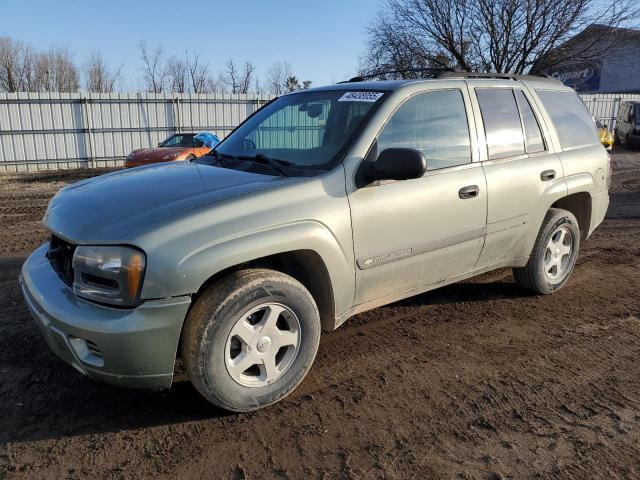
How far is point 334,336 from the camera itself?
396cm

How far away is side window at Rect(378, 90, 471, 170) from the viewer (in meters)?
3.47

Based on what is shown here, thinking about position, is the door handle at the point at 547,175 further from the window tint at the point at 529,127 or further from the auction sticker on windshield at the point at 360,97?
the auction sticker on windshield at the point at 360,97

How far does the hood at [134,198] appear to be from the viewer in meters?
2.67

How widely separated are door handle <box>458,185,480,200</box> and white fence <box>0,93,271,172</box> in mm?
19189

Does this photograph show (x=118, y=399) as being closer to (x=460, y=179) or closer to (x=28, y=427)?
(x=28, y=427)

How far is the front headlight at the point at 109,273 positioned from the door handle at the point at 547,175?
328 cm

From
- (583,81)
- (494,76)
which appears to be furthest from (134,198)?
(583,81)

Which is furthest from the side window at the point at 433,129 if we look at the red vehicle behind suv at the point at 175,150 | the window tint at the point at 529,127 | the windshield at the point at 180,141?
the windshield at the point at 180,141

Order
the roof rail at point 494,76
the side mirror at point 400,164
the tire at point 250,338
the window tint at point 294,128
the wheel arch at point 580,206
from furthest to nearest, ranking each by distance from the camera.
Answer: the wheel arch at point 580,206
the roof rail at point 494,76
the window tint at point 294,128
the side mirror at point 400,164
the tire at point 250,338

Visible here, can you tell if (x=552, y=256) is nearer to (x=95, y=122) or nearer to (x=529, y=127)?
(x=529, y=127)

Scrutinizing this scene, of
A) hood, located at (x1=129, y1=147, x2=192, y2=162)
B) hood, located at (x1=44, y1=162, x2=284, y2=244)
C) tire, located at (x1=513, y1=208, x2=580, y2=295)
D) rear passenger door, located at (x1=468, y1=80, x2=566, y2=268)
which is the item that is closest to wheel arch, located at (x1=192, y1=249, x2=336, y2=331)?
hood, located at (x1=44, y1=162, x2=284, y2=244)

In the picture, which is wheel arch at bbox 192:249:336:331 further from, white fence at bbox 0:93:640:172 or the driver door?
white fence at bbox 0:93:640:172

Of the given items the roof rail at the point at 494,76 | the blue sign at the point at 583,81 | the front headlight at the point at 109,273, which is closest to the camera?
the front headlight at the point at 109,273

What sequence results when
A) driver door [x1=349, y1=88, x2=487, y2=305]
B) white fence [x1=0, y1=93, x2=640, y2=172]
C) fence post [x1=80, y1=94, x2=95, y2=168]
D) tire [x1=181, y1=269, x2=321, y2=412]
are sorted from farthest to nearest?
1. fence post [x1=80, y1=94, x2=95, y2=168]
2. white fence [x1=0, y1=93, x2=640, y2=172]
3. driver door [x1=349, y1=88, x2=487, y2=305]
4. tire [x1=181, y1=269, x2=321, y2=412]
